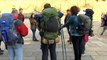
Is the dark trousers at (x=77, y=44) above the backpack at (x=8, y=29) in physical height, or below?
below

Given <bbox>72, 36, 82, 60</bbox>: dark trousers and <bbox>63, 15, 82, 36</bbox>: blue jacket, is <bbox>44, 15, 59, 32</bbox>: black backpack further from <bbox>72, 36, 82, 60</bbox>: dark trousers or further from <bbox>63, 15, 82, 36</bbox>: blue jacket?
<bbox>72, 36, 82, 60</bbox>: dark trousers

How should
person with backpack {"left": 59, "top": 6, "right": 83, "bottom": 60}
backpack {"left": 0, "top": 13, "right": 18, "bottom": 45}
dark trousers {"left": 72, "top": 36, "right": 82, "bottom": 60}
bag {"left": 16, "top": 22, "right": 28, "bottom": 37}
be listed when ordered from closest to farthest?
backpack {"left": 0, "top": 13, "right": 18, "bottom": 45} < bag {"left": 16, "top": 22, "right": 28, "bottom": 37} < person with backpack {"left": 59, "top": 6, "right": 83, "bottom": 60} < dark trousers {"left": 72, "top": 36, "right": 82, "bottom": 60}

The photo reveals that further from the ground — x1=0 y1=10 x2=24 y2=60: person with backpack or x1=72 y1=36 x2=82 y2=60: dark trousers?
x1=0 y1=10 x2=24 y2=60: person with backpack

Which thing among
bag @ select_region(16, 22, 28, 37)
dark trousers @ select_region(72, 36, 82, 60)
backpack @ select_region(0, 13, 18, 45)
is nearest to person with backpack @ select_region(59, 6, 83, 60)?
dark trousers @ select_region(72, 36, 82, 60)

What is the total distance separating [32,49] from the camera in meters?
14.4

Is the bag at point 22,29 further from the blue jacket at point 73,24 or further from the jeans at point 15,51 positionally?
the blue jacket at point 73,24

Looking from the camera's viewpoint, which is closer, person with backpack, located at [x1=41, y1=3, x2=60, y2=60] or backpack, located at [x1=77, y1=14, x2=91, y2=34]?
person with backpack, located at [x1=41, y1=3, x2=60, y2=60]

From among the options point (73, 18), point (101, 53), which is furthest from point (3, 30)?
point (101, 53)

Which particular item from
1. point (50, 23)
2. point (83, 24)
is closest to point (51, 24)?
point (50, 23)

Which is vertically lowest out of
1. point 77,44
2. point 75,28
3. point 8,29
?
point 77,44

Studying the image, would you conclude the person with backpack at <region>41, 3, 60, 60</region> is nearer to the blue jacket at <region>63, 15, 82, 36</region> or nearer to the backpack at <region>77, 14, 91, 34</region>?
the blue jacket at <region>63, 15, 82, 36</region>

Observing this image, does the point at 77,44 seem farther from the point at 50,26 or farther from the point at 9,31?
the point at 9,31

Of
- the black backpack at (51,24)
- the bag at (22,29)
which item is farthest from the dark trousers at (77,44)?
the bag at (22,29)

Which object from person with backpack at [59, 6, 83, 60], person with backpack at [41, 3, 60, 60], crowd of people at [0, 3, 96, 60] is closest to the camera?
crowd of people at [0, 3, 96, 60]
